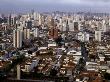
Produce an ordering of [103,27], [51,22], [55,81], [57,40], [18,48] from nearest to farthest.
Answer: [55,81] → [18,48] → [57,40] → [103,27] → [51,22]

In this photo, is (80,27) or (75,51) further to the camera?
(80,27)

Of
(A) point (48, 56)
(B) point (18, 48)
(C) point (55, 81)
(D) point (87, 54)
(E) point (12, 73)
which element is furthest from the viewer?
(B) point (18, 48)

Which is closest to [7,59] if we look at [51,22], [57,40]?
[57,40]

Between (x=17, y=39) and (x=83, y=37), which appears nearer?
(x=17, y=39)

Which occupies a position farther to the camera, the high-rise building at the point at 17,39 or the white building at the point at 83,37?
the white building at the point at 83,37

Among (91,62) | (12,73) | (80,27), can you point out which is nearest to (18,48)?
(91,62)

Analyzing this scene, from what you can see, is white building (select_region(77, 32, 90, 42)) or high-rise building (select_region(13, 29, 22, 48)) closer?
high-rise building (select_region(13, 29, 22, 48))

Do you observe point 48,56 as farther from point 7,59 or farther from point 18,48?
point 18,48

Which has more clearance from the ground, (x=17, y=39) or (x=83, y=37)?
(x=17, y=39)

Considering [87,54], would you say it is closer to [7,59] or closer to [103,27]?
[7,59]
